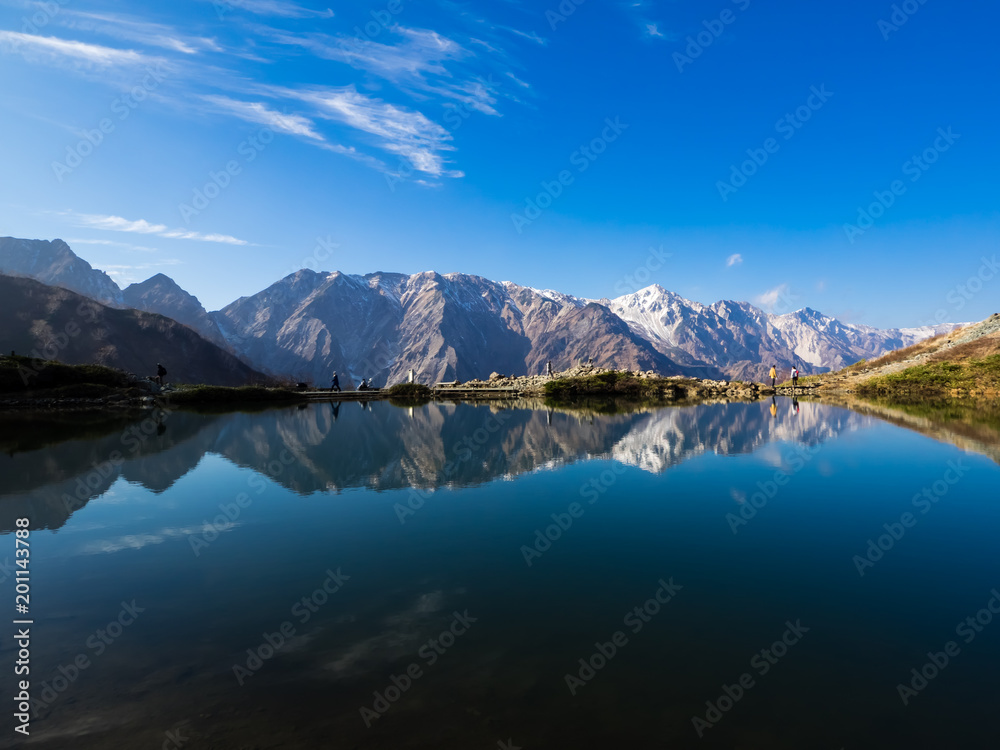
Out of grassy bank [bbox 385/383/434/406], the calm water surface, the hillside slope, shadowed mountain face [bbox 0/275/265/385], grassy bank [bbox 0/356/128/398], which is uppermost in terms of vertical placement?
the hillside slope

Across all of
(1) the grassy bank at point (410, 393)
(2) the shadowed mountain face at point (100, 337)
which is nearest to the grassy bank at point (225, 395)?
(1) the grassy bank at point (410, 393)

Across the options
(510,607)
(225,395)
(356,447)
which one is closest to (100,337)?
(225,395)

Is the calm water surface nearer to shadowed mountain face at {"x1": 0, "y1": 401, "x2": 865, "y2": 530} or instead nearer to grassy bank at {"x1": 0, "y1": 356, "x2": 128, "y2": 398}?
shadowed mountain face at {"x1": 0, "y1": 401, "x2": 865, "y2": 530}

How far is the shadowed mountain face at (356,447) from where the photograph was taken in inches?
660

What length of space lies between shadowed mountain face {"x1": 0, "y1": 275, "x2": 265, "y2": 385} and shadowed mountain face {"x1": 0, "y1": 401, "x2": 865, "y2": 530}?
313ft

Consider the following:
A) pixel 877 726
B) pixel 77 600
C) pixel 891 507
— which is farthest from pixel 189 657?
Result: pixel 891 507

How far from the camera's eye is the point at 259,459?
2081cm

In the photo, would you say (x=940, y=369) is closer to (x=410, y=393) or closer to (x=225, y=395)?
(x=410, y=393)

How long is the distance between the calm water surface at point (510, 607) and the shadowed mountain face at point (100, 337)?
114594 mm

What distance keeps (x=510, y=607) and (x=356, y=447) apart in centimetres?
1751

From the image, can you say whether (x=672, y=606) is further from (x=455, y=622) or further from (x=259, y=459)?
(x=259, y=459)

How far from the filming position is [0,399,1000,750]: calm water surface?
5484mm

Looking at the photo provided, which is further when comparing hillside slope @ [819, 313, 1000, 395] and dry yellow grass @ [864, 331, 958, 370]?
dry yellow grass @ [864, 331, 958, 370]

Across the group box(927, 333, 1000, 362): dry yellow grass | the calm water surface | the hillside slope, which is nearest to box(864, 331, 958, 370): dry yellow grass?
the hillside slope
